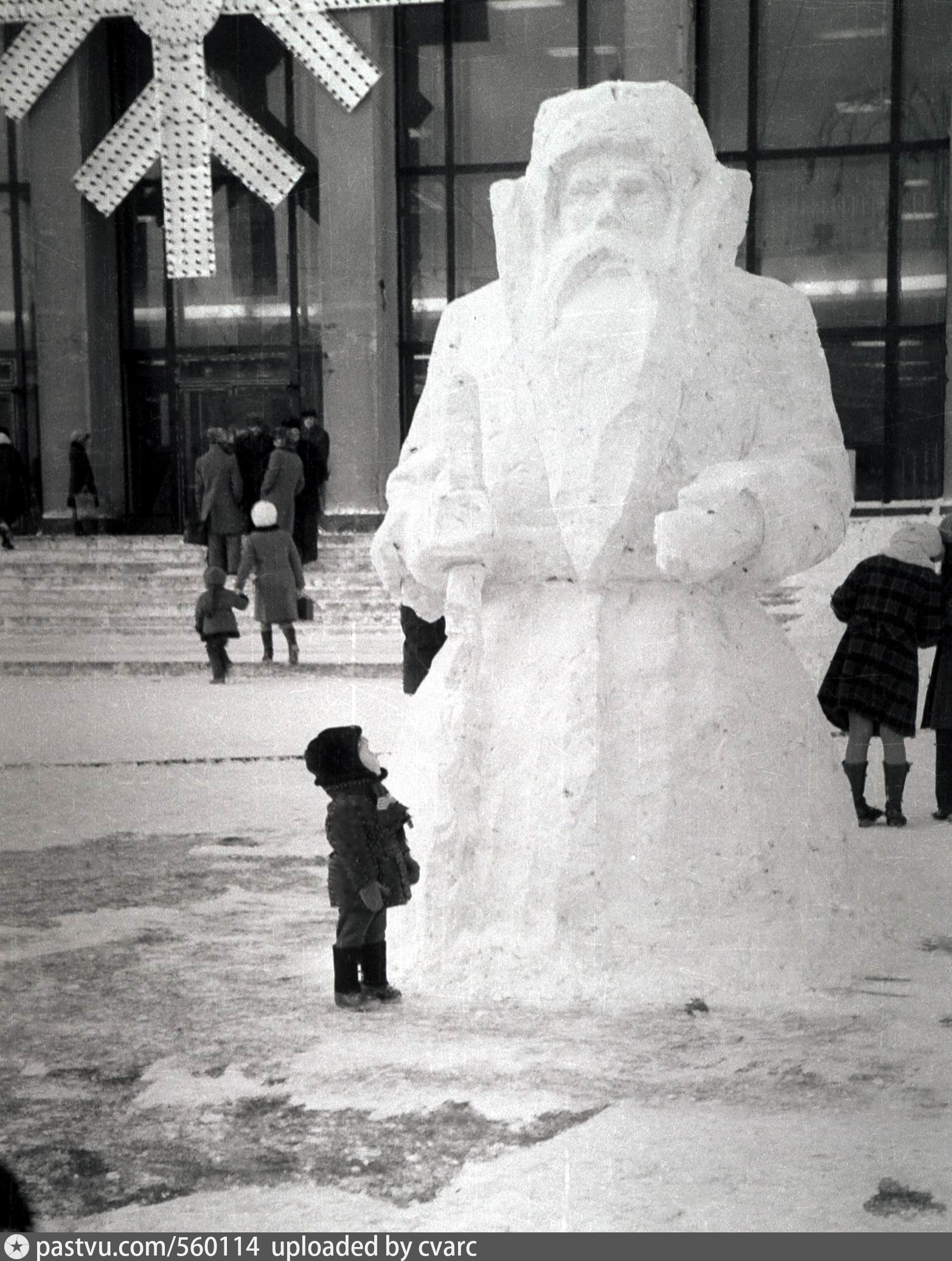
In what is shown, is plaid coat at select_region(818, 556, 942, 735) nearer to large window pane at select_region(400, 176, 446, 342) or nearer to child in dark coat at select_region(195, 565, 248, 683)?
child in dark coat at select_region(195, 565, 248, 683)

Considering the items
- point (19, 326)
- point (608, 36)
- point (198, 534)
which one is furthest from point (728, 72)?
point (198, 534)

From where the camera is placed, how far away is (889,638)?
491cm

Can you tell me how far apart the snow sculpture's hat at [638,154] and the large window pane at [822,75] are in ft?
27.4

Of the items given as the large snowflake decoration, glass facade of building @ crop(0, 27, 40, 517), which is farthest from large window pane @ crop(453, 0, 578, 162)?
glass facade of building @ crop(0, 27, 40, 517)

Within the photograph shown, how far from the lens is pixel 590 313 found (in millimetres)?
3031

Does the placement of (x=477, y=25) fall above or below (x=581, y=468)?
above

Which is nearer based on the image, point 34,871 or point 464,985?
point 464,985

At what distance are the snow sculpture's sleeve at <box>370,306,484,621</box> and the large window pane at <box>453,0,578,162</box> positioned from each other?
7414 mm

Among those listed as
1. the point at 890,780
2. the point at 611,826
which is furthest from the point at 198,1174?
the point at 890,780

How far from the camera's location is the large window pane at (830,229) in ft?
38.9

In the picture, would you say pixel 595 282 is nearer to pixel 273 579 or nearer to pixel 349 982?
pixel 349 982

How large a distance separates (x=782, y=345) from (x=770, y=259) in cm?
888

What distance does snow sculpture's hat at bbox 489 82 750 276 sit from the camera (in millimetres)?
3008

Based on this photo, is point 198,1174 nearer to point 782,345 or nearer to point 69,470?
point 782,345
